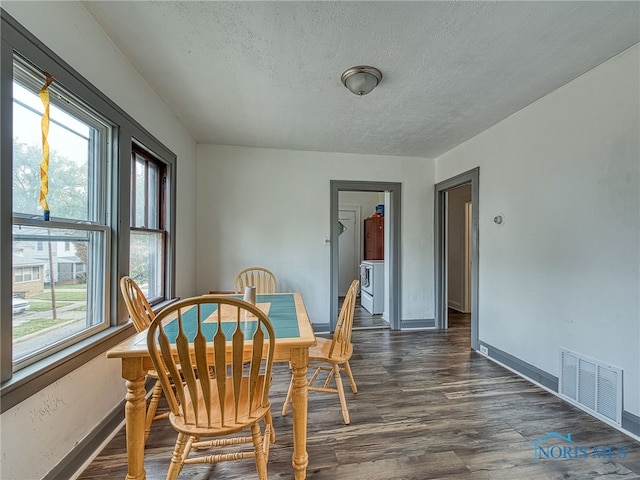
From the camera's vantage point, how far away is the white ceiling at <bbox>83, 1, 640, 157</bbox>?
57.6 inches

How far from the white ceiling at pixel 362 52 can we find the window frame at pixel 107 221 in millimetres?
441

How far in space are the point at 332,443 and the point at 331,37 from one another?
2433 millimetres

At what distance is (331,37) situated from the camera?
1.65 m

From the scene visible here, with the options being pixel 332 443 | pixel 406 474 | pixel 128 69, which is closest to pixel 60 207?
pixel 128 69

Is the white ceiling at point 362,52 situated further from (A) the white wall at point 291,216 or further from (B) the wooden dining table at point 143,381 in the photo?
(B) the wooden dining table at point 143,381

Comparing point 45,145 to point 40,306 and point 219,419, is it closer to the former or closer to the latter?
point 40,306

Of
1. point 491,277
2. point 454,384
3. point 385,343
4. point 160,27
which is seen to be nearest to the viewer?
point 160,27

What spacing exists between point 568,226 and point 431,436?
72.5 inches

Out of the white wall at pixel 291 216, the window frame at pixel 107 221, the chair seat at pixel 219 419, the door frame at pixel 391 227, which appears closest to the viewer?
the window frame at pixel 107 221

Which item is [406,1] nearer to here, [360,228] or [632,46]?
[632,46]

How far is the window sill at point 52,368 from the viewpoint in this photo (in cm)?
108

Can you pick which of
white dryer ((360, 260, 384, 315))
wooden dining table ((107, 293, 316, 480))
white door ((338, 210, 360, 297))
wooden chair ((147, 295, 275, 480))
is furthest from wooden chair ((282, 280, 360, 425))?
white door ((338, 210, 360, 297))

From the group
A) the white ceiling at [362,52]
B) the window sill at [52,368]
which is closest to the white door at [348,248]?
the white ceiling at [362,52]

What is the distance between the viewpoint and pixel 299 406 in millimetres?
1396
